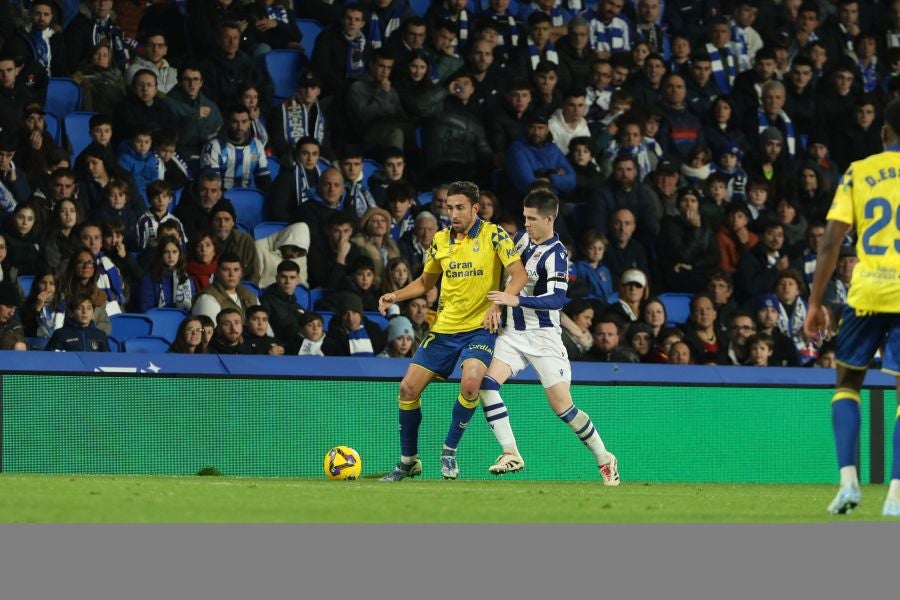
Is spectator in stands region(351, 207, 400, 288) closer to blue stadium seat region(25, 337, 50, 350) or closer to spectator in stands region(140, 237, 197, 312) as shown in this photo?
spectator in stands region(140, 237, 197, 312)

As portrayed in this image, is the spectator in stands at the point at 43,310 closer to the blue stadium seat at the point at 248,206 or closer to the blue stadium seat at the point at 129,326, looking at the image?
the blue stadium seat at the point at 129,326

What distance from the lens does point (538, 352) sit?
38.4 ft

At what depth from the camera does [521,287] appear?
447 inches

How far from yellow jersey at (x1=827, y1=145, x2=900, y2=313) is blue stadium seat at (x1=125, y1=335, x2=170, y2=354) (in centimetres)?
739

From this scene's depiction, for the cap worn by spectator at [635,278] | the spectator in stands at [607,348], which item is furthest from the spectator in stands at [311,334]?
the cap worn by spectator at [635,278]

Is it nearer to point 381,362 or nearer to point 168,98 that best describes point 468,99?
point 168,98

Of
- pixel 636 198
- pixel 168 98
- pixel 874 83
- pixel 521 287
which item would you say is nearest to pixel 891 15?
pixel 874 83

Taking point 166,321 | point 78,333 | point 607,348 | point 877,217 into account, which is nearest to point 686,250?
point 607,348

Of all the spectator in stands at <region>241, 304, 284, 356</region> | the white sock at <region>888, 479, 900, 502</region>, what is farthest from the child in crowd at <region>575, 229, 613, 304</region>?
the white sock at <region>888, 479, 900, 502</region>

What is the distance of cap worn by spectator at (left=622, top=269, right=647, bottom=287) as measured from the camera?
1644 centimetres

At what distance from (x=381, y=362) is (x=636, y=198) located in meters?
4.67

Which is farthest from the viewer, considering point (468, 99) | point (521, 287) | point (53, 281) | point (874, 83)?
point (874, 83)

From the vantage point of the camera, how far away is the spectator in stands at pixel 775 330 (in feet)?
54.8

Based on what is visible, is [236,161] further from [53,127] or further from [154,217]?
[53,127]
